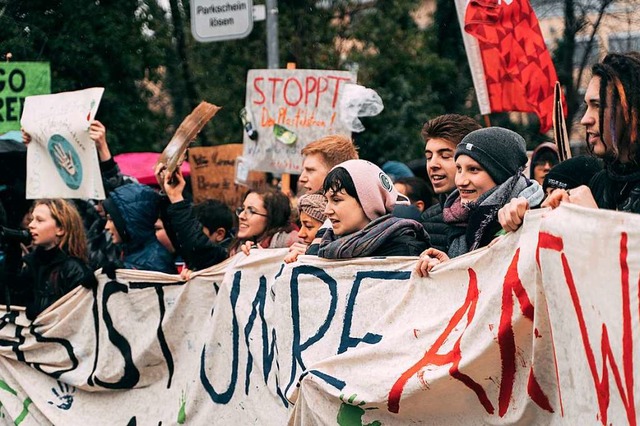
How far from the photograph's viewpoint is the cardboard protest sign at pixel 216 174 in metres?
10.2

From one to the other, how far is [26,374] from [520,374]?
390cm

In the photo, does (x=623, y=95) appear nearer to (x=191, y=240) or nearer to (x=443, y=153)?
(x=443, y=153)

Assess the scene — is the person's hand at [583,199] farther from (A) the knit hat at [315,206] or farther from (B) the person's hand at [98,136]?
(B) the person's hand at [98,136]

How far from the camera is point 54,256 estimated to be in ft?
24.0

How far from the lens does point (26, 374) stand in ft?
23.9

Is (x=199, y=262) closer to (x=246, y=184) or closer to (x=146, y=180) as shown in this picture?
(x=246, y=184)

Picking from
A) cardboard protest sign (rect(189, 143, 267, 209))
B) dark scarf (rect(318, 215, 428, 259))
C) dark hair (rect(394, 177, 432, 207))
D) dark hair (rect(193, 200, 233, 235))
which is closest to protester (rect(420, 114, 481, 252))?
dark scarf (rect(318, 215, 428, 259))

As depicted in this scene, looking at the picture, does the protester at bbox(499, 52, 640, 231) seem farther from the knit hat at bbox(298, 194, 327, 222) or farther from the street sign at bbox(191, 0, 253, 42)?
the street sign at bbox(191, 0, 253, 42)

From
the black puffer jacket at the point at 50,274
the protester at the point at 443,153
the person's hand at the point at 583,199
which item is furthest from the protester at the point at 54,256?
the person's hand at the point at 583,199

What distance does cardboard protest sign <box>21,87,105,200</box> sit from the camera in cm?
754

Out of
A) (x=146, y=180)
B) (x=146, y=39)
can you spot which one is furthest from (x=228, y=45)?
(x=146, y=180)

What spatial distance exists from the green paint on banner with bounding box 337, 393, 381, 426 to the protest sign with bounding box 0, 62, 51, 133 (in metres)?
4.82

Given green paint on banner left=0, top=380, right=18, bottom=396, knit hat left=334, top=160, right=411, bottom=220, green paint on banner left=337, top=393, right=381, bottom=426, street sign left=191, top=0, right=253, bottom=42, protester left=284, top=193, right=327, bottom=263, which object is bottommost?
green paint on banner left=0, top=380, right=18, bottom=396

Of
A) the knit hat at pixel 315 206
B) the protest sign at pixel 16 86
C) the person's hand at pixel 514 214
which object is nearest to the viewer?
the person's hand at pixel 514 214
